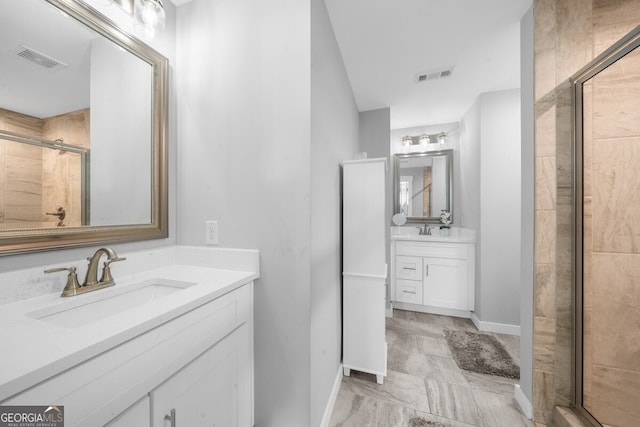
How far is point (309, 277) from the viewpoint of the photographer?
1.13m

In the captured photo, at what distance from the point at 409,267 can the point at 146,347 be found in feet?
9.37

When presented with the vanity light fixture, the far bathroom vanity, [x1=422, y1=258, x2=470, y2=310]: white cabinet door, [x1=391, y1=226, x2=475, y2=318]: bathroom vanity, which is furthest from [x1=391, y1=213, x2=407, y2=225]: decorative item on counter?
the vanity light fixture

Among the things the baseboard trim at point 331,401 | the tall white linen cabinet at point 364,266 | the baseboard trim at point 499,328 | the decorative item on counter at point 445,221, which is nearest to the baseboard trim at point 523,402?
the tall white linen cabinet at point 364,266

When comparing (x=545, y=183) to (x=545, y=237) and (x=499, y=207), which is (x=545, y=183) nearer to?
(x=545, y=237)

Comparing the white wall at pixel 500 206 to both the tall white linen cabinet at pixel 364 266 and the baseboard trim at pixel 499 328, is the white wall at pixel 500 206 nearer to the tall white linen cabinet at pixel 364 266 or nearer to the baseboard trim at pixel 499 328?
the baseboard trim at pixel 499 328

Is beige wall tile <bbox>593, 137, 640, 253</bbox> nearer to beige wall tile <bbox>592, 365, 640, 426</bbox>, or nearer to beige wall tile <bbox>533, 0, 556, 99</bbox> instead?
beige wall tile <bbox>533, 0, 556, 99</bbox>

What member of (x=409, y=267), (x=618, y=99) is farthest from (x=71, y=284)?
(x=409, y=267)

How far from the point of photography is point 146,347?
69 centimetres

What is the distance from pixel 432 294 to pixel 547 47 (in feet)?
8.07

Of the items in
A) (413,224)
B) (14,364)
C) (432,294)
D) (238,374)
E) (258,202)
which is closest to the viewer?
(14,364)

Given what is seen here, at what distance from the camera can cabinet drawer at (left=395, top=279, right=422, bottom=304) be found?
299 centimetres

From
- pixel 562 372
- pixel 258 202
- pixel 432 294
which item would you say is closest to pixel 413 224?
pixel 432 294

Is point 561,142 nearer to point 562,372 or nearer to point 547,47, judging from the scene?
point 547,47

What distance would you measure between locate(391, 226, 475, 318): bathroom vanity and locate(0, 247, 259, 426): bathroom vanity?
7.56ft
